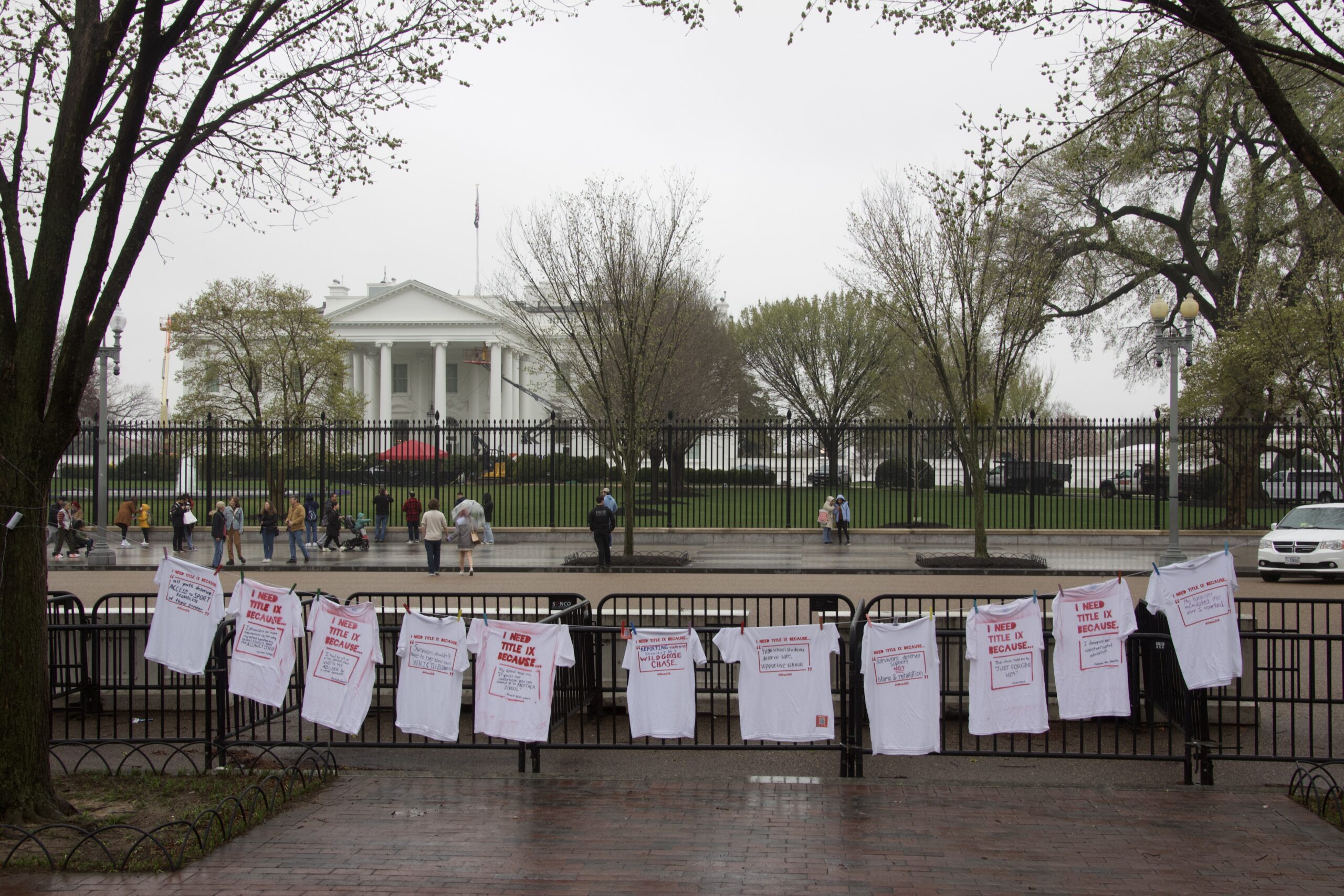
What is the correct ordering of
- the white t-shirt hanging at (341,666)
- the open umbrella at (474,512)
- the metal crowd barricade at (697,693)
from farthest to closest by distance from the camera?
the open umbrella at (474,512) → the metal crowd barricade at (697,693) → the white t-shirt hanging at (341,666)

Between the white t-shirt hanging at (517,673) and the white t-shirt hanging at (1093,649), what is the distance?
350 cm

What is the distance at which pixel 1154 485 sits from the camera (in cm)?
3022

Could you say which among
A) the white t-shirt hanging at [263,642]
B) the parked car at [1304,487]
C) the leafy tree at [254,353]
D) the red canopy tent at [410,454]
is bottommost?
the white t-shirt hanging at [263,642]

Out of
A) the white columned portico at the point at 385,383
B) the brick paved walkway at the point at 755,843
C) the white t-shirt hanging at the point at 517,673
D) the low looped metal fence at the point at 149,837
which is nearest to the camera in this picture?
the brick paved walkway at the point at 755,843

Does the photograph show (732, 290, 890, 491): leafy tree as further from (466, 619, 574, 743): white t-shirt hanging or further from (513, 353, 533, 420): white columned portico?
(466, 619, 574, 743): white t-shirt hanging

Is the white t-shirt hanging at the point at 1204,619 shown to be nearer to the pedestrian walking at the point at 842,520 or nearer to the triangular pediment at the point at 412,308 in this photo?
the pedestrian walking at the point at 842,520

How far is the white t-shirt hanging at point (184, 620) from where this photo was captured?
8.05m

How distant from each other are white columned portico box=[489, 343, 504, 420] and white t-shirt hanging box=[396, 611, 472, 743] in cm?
6231

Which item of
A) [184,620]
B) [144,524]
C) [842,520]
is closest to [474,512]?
[842,520]

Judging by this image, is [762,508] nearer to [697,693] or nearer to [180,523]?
[180,523]

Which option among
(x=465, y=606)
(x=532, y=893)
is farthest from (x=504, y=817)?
(x=465, y=606)

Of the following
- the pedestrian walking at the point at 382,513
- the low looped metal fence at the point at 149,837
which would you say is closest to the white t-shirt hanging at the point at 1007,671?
the low looped metal fence at the point at 149,837

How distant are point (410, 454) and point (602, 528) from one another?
418 inches

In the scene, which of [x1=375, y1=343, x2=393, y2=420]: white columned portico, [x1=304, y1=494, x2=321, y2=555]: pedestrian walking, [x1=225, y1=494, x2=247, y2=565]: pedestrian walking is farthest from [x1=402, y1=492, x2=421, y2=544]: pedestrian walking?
[x1=375, y1=343, x2=393, y2=420]: white columned portico
